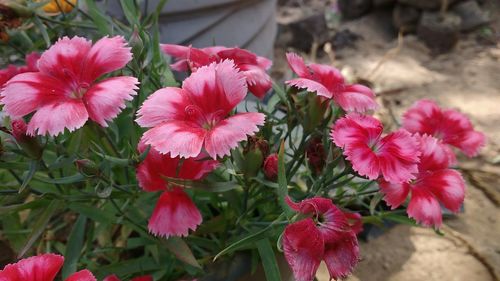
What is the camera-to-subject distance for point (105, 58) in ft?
2.15

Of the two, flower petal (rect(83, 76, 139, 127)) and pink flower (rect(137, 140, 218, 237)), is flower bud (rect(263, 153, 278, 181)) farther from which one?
flower petal (rect(83, 76, 139, 127))

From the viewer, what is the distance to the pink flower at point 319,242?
1.85ft

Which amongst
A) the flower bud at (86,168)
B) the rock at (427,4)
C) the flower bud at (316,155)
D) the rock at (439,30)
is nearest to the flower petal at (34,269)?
the flower bud at (86,168)

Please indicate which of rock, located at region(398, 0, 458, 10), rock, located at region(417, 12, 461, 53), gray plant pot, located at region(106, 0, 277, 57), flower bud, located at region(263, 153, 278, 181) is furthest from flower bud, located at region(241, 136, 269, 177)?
rock, located at region(398, 0, 458, 10)

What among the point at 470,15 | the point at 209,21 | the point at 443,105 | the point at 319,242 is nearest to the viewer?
the point at 319,242

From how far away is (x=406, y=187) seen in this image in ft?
2.24

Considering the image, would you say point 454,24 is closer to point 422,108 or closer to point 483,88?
point 483,88

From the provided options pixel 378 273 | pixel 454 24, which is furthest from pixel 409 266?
pixel 454 24

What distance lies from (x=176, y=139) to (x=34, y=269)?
23 centimetres

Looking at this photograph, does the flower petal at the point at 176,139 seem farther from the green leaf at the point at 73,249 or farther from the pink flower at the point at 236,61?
the green leaf at the point at 73,249

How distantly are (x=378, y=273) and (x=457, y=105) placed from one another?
1.01m

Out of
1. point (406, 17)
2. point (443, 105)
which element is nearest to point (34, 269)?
point (443, 105)

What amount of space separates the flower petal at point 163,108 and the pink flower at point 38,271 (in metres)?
0.19

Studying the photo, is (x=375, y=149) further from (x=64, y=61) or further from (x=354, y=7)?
(x=354, y=7)
